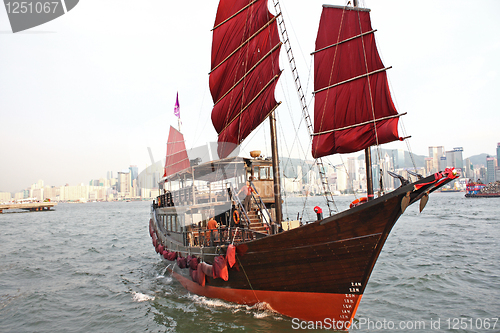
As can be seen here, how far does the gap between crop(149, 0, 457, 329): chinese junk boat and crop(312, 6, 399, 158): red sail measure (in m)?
0.04

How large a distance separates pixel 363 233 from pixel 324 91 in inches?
243

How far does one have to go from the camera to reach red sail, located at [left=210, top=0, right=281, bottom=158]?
46.6ft

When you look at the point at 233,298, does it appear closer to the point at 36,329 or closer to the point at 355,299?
the point at 355,299

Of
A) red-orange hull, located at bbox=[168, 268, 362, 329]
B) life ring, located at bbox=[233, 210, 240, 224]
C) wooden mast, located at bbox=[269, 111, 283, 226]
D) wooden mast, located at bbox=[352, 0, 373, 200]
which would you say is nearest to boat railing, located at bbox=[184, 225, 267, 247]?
life ring, located at bbox=[233, 210, 240, 224]

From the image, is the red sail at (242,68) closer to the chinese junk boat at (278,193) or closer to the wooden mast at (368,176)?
the chinese junk boat at (278,193)

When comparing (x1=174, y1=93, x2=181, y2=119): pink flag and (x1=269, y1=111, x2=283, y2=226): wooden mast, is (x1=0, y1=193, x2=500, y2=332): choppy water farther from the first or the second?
(x1=174, y1=93, x2=181, y2=119): pink flag

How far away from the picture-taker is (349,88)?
37.3 ft

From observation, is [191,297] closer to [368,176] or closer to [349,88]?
[368,176]

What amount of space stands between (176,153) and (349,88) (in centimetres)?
2092

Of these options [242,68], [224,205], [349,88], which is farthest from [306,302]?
[242,68]

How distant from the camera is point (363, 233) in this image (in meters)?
8.00

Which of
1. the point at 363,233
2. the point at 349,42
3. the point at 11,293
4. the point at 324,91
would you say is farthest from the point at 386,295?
the point at 11,293

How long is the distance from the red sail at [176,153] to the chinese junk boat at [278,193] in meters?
10.2

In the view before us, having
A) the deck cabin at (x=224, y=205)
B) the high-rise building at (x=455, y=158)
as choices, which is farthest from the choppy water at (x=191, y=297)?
the high-rise building at (x=455, y=158)
